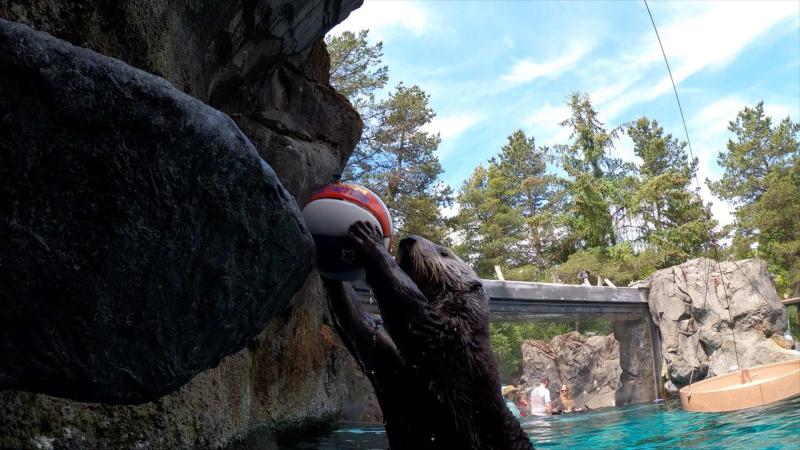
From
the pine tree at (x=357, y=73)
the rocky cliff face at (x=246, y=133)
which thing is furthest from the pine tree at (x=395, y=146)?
the rocky cliff face at (x=246, y=133)

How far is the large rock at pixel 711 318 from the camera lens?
19.0 meters

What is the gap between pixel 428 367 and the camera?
107 inches

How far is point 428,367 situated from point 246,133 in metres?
3.21

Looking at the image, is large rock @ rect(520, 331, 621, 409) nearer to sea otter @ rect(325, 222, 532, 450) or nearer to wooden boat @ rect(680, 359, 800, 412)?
wooden boat @ rect(680, 359, 800, 412)

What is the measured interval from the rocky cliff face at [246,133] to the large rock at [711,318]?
1621 cm

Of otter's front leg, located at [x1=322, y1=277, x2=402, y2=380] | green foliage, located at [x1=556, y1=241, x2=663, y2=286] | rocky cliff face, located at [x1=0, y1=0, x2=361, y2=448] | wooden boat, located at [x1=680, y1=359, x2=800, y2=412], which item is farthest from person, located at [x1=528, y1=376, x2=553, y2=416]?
otter's front leg, located at [x1=322, y1=277, x2=402, y2=380]

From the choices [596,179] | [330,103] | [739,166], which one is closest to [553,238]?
[596,179]

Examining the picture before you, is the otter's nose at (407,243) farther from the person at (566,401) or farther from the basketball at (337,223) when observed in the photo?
the person at (566,401)

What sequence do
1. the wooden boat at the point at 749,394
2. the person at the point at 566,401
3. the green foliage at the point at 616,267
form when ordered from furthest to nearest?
the green foliage at the point at 616,267 → the person at the point at 566,401 → the wooden boat at the point at 749,394

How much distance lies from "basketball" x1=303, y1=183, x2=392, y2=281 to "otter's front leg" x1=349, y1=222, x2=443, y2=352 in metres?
0.11

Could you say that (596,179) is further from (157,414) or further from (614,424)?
(157,414)

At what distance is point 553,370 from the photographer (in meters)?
28.1

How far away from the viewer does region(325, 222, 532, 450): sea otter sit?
2.67m

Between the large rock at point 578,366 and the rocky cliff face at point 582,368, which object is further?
the large rock at point 578,366
